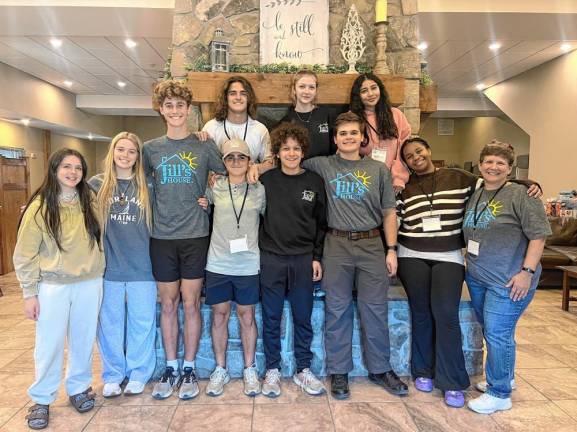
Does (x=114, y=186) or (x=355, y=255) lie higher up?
(x=114, y=186)

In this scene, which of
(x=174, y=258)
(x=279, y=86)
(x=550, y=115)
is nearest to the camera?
(x=174, y=258)

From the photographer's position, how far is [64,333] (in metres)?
2.17

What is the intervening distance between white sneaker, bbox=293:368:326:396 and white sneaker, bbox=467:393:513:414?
81 centimetres

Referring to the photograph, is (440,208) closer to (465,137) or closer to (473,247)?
(473,247)

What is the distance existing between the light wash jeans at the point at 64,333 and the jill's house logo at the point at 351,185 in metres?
1.40

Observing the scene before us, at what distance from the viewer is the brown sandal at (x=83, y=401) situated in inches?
87.9

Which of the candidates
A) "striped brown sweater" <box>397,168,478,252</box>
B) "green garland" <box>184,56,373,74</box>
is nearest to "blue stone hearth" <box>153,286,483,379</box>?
"striped brown sweater" <box>397,168,478,252</box>

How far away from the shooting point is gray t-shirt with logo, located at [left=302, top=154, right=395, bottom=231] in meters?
2.39

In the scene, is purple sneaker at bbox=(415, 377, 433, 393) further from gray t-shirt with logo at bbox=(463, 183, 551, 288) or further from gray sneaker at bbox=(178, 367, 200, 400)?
gray sneaker at bbox=(178, 367, 200, 400)

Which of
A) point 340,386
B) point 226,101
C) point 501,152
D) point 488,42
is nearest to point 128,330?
point 340,386

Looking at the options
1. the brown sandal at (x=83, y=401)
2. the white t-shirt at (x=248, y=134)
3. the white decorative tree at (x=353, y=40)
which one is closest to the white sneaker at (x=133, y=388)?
the brown sandal at (x=83, y=401)

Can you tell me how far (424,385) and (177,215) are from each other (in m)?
1.72

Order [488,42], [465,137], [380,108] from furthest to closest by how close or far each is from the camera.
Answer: [465,137]
[488,42]
[380,108]

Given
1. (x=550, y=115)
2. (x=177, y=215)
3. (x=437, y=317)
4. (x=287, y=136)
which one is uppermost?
(x=550, y=115)
